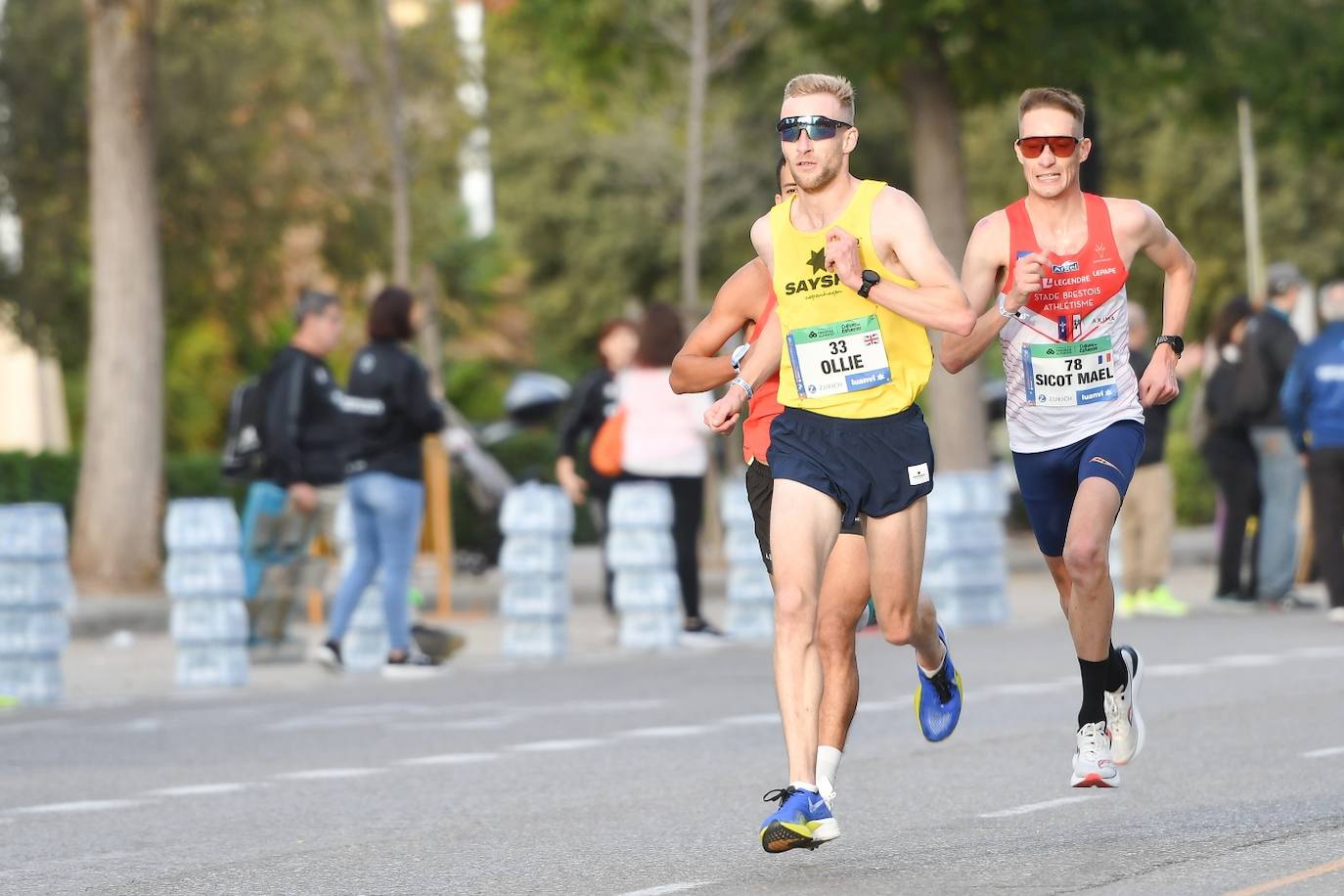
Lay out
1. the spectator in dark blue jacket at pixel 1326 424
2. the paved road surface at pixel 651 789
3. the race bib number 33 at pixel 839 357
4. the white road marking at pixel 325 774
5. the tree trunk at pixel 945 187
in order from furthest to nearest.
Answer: the tree trunk at pixel 945 187 → the spectator in dark blue jacket at pixel 1326 424 → the white road marking at pixel 325 774 → the race bib number 33 at pixel 839 357 → the paved road surface at pixel 651 789

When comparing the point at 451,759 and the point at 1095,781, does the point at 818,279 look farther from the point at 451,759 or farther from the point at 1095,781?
the point at 451,759

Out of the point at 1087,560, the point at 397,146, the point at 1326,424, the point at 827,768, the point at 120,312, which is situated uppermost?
the point at 397,146

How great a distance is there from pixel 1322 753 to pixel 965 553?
28.3 feet

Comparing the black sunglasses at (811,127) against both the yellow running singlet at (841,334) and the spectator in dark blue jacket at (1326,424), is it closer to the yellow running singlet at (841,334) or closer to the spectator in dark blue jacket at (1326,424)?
the yellow running singlet at (841,334)

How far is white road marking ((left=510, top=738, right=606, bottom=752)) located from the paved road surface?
22 millimetres

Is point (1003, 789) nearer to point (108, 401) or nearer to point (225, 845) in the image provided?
point (225, 845)

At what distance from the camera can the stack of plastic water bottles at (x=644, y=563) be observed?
1620cm

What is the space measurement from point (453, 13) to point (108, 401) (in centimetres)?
1059

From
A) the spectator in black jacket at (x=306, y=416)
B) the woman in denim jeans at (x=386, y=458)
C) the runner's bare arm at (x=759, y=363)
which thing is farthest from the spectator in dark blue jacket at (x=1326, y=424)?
the runner's bare arm at (x=759, y=363)

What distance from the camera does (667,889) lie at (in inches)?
269

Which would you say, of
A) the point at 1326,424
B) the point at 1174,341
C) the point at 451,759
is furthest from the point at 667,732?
the point at 1326,424

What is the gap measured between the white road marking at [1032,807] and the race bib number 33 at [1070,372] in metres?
1.26

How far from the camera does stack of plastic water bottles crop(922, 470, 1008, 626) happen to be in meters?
18.1

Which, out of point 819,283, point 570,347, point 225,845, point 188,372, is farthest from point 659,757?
point 570,347
